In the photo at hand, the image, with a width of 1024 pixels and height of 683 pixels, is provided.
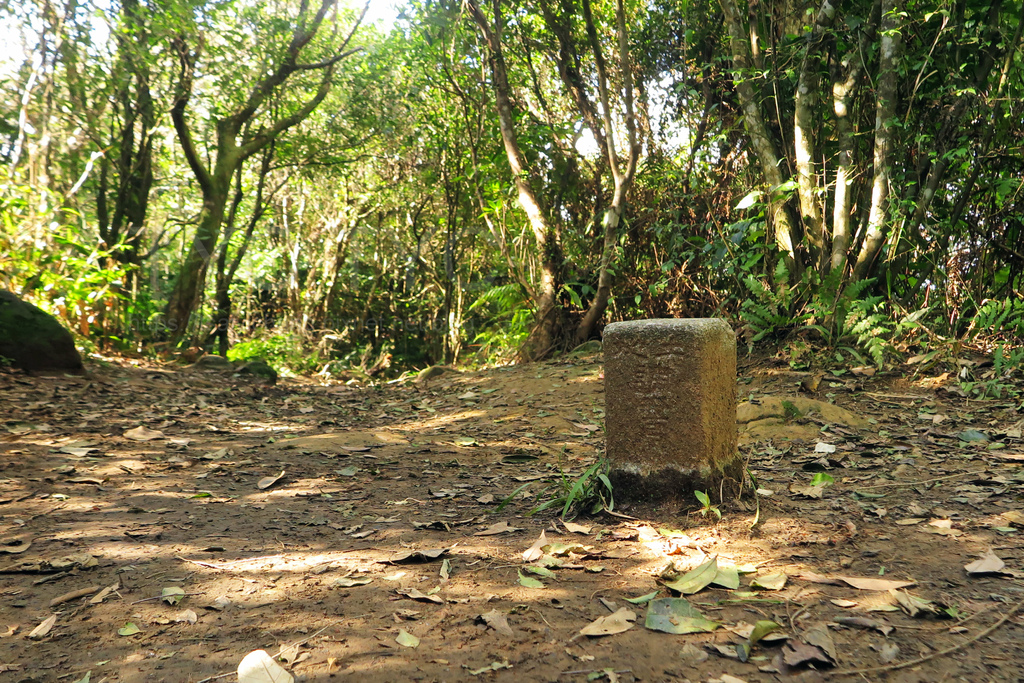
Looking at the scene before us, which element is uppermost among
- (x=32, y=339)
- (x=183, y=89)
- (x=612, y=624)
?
(x=183, y=89)

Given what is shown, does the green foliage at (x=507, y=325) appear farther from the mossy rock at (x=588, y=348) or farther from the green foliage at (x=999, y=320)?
the green foliage at (x=999, y=320)

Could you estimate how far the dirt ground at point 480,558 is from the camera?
1779mm

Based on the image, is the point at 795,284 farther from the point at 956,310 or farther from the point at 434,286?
the point at 434,286

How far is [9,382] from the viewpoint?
562 cm

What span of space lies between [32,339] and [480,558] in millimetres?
5447

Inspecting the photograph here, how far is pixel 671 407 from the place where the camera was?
277 centimetres

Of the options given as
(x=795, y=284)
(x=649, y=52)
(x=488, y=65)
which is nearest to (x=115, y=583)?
(x=795, y=284)

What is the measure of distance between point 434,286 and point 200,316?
3.67 m

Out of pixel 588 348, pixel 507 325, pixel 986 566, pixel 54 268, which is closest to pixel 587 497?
pixel 986 566

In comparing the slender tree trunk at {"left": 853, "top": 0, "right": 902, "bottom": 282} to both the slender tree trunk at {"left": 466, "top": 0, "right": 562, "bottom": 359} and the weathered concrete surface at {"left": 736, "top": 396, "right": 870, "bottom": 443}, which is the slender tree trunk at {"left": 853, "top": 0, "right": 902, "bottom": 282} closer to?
the weathered concrete surface at {"left": 736, "top": 396, "right": 870, "bottom": 443}

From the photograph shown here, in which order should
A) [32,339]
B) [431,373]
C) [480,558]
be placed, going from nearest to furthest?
[480,558], [32,339], [431,373]

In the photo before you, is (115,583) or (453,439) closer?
(115,583)

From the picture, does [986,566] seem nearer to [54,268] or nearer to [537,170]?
[537,170]

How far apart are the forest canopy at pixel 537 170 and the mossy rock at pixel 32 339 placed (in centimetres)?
107
